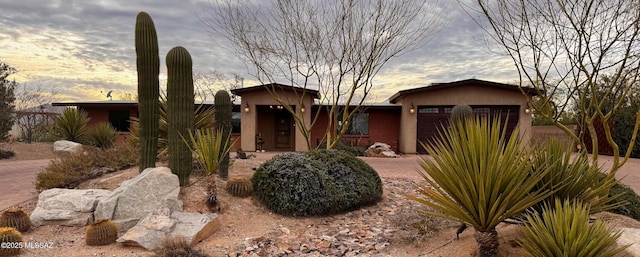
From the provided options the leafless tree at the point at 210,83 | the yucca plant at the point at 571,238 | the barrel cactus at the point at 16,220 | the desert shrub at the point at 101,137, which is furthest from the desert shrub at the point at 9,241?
the leafless tree at the point at 210,83

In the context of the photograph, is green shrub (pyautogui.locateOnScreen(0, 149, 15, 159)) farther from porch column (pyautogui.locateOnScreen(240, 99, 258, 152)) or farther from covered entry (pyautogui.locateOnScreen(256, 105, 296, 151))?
covered entry (pyautogui.locateOnScreen(256, 105, 296, 151))

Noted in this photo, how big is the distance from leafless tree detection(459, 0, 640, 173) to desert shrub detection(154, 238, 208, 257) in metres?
4.74

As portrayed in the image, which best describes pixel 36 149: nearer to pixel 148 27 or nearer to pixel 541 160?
pixel 148 27

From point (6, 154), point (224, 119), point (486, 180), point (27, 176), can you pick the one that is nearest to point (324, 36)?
point (224, 119)

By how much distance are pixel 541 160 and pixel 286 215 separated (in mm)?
3695

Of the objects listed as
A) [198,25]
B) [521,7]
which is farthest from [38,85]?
[521,7]

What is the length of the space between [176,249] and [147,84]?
360cm

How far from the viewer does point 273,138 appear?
18.7m

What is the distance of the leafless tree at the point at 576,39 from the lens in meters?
4.46

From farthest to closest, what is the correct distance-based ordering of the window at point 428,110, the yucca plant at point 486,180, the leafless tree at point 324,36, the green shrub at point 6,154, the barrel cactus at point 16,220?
the window at point 428,110 → the green shrub at point 6,154 → the leafless tree at point 324,36 → the barrel cactus at point 16,220 → the yucca plant at point 486,180

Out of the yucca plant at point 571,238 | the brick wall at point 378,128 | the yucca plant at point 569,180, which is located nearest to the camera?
the yucca plant at point 571,238

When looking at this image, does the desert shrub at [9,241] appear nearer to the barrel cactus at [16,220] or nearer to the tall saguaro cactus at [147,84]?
the barrel cactus at [16,220]

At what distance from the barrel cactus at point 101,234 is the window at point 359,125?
14.0m

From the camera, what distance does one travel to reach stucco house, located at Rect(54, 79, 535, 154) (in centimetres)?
1541
